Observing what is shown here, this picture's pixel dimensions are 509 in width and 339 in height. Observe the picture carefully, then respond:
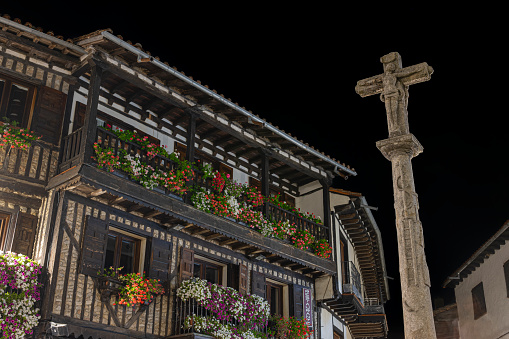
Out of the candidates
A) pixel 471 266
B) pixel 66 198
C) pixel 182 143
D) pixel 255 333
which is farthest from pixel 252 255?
pixel 471 266

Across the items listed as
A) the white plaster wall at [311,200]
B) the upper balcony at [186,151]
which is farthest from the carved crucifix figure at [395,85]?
the white plaster wall at [311,200]

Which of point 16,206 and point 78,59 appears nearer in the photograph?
point 16,206

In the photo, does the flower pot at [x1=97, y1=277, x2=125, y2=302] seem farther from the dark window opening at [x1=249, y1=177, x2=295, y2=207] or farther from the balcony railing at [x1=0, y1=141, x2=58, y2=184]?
the dark window opening at [x1=249, y1=177, x2=295, y2=207]

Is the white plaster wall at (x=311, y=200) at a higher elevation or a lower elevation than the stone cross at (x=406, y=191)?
higher

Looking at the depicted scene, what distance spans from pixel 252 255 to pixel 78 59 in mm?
7500

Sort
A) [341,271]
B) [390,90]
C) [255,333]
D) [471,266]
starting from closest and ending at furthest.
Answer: [390,90] < [255,333] < [341,271] < [471,266]

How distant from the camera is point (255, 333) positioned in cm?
1549

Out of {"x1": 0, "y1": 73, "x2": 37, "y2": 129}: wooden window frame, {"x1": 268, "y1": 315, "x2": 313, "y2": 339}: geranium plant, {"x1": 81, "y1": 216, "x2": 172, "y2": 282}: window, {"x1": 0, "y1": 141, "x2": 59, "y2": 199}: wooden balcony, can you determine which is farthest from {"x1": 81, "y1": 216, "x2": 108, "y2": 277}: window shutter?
{"x1": 268, "y1": 315, "x2": 313, "y2": 339}: geranium plant

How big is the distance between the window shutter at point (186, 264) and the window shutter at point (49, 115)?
435 centimetres

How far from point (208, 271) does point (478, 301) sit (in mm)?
14257

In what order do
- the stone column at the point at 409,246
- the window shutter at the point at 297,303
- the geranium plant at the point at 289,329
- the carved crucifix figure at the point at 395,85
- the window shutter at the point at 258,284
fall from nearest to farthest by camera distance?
the stone column at the point at 409,246 → the carved crucifix figure at the point at 395,85 → the geranium plant at the point at 289,329 → the window shutter at the point at 258,284 → the window shutter at the point at 297,303

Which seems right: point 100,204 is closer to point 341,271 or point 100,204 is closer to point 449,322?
point 341,271

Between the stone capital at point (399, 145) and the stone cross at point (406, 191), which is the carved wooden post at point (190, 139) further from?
the stone capital at point (399, 145)

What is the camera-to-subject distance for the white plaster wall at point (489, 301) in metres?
21.9
